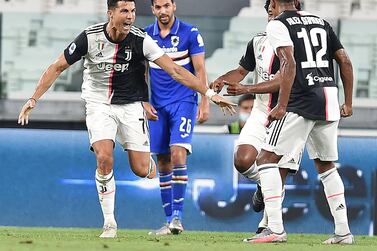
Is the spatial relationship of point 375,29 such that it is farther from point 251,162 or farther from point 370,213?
point 251,162

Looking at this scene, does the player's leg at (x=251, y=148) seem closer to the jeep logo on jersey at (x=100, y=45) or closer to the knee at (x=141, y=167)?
the knee at (x=141, y=167)

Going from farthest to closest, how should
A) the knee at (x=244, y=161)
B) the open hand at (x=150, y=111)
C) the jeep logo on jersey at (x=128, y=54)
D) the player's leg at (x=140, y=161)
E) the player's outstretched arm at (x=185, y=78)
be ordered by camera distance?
the open hand at (x=150, y=111)
the knee at (x=244, y=161)
the player's leg at (x=140, y=161)
the jeep logo on jersey at (x=128, y=54)
the player's outstretched arm at (x=185, y=78)

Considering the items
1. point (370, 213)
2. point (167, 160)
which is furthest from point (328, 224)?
point (167, 160)

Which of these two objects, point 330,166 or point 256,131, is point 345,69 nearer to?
point 330,166

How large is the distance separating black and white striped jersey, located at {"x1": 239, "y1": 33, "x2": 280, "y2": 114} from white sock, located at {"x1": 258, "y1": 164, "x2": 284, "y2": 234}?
1.33 meters

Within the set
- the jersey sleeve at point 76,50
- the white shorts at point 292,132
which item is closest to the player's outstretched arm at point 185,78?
the white shorts at point 292,132

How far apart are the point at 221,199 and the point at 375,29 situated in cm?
370

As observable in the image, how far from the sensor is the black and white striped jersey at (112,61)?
463 inches

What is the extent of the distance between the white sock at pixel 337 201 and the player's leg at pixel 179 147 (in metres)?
1.90

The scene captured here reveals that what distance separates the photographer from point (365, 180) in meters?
15.2

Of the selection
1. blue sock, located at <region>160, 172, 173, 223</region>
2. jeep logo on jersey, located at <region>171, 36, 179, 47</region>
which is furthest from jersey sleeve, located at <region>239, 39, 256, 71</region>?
blue sock, located at <region>160, 172, 173, 223</region>

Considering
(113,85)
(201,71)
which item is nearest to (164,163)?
(201,71)

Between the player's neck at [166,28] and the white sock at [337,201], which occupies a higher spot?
the player's neck at [166,28]

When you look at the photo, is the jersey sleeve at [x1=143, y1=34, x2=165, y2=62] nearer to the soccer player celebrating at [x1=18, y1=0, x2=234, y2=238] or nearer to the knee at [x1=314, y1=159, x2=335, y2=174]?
the soccer player celebrating at [x1=18, y1=0, x2=234, y2=238]
